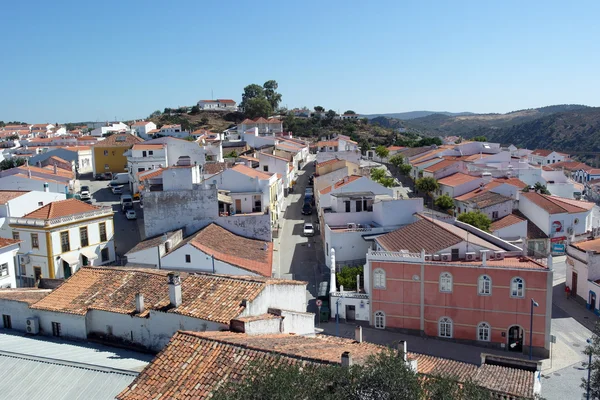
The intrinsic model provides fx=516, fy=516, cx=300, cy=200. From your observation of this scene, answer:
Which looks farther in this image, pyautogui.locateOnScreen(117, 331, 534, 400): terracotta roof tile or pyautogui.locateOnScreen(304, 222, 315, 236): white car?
pyautogui.locateOnScreen(304, 222, 315, 236): white car

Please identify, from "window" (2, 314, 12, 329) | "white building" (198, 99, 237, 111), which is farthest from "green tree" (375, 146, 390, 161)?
"window" (2, 314, 12, 329)

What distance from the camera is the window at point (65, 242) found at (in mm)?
33688

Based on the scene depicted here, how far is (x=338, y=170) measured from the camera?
55312 mm

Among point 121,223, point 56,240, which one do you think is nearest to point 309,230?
point 121,223

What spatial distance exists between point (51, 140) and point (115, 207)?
54.0 m

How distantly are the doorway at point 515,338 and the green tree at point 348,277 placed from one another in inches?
354

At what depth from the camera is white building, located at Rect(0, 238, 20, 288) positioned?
26.5 meters

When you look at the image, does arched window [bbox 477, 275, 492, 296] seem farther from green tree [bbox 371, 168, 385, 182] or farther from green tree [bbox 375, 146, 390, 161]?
green tree [bbox 375, 146, 390, 161]

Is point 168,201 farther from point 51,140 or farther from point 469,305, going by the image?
point 51,140

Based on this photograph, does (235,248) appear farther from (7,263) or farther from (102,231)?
(7,263)

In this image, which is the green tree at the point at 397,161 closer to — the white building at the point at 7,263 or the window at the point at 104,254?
the window at the point at 104,254

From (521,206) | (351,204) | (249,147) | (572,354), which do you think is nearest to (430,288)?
(572,354)

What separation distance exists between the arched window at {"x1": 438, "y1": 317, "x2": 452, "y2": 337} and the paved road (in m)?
23.3

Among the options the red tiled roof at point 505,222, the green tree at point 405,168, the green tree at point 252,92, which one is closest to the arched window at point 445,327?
the red tiled roof at point 505,222
